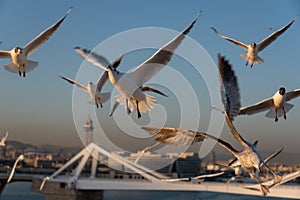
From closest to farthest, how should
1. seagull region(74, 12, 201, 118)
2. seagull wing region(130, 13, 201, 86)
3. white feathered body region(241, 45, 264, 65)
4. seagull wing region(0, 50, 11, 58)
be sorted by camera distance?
seagull wing region(130, 13, 201, 86) < seagull region(74, 12, 201, 118) < white feathered body region(241, 45, 264, 65) < seagull wing region(0, 50, 11, 58)

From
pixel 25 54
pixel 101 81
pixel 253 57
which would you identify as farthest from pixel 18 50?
pixel 253 57

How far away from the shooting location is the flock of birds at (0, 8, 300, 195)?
4.83m

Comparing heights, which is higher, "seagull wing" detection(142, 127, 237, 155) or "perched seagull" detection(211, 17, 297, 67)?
"perched seagull" detection(211, 17, 297, 67)

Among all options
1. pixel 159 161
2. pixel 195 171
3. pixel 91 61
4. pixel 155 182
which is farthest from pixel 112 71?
pixel 195 171

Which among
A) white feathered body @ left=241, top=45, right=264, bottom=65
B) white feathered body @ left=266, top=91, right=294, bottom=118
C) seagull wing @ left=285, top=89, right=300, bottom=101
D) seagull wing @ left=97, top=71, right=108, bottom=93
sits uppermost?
white feathered body @ left=241, top=45, right=264, bottom=65

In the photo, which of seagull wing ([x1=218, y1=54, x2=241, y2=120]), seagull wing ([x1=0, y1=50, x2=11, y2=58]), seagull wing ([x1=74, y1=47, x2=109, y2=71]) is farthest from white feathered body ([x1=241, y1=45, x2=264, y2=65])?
seagull wing ([x1=0, y1=50, x2=11, y2=58])

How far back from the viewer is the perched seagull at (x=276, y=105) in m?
6.83

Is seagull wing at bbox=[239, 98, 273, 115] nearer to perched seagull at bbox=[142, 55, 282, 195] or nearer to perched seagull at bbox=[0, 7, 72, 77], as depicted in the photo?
perched seagull at bbox=[142, 55, 282, 195]

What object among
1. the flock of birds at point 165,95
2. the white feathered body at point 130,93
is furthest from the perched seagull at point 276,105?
the white feathered body at point 130,93

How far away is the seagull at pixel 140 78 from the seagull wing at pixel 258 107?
1131 mm

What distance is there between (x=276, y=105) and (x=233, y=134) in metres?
1.95

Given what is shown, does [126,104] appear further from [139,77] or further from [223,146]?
[223,146]

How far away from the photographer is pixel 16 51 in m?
7.17

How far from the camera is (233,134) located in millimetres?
5086
